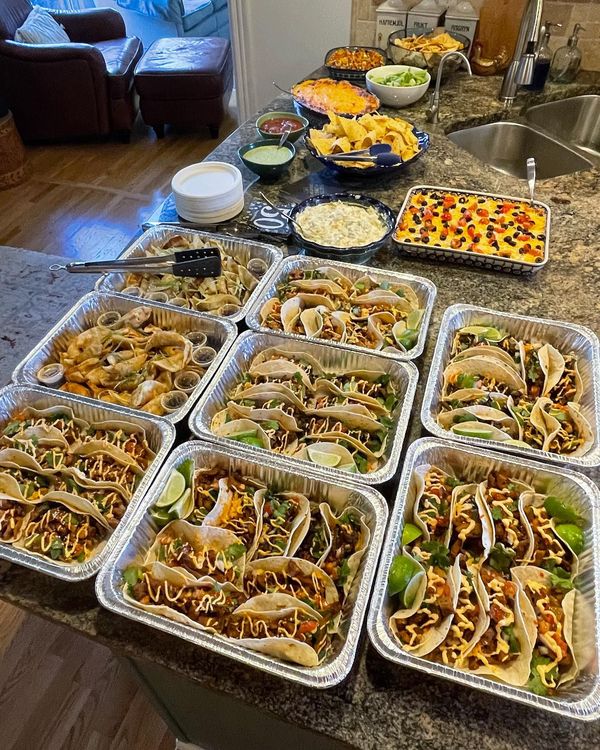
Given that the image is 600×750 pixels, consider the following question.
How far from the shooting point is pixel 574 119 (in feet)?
9.62

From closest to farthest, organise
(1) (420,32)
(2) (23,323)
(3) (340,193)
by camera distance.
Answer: (3) (340,193), (1) (420,32), (2) (23,323)

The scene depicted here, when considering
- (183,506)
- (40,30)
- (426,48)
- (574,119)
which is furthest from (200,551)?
(40,30)

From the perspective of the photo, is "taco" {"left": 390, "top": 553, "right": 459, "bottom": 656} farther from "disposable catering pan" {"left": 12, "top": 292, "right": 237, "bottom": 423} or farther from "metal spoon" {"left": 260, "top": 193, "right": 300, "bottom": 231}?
"metal spoon" {"left": 260, "top": 193, "right": 300, "bottom": 231}

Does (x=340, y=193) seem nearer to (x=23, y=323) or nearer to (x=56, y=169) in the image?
(x=23, y=323)

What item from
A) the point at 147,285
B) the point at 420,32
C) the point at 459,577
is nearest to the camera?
the point at 459,577

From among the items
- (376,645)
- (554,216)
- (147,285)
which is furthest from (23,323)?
(376,645)

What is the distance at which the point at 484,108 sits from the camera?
2756 mm

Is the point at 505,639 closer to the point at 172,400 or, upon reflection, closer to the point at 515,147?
the point at 172,400

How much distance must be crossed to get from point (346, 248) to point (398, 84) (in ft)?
4.55

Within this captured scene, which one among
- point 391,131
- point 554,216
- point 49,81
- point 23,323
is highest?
point 391,131

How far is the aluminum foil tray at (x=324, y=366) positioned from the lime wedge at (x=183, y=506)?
14cm

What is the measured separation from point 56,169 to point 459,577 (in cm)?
490

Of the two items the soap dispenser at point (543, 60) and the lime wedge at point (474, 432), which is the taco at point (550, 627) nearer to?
the lime wedge at point (474, 432)

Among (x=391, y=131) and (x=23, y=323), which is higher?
(x=391, y=131)
